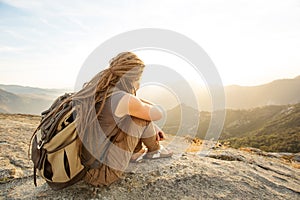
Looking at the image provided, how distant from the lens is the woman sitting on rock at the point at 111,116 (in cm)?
312

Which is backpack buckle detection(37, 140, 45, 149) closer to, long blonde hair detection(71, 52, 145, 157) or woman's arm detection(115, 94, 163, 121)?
long blonde hair detection(71, 52, 145, 157)

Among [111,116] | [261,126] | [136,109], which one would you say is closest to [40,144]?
[111,116]

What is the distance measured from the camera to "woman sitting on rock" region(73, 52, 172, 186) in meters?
3.12

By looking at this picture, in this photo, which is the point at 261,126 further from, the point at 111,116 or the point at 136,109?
the point at 111,116

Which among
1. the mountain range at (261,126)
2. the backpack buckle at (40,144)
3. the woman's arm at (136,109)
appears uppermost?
the woman's arm at (136,109)

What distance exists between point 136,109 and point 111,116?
0.37 m

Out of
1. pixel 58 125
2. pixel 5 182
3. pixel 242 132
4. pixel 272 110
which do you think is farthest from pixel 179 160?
pixel 272 110

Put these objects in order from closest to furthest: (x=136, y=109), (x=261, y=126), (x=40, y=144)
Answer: (x=40, y=144)
(x=136, y=109)
(x=261, y=126)

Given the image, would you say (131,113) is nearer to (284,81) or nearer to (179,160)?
(179,160)

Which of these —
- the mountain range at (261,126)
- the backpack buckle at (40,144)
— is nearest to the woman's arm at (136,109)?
the backpack buckle at (40,144)

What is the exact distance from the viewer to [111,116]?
10.6 ft

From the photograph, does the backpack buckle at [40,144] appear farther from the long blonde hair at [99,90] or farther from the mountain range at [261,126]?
the mountain range at [261,126]

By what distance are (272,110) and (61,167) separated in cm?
8424

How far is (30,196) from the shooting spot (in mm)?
3598
